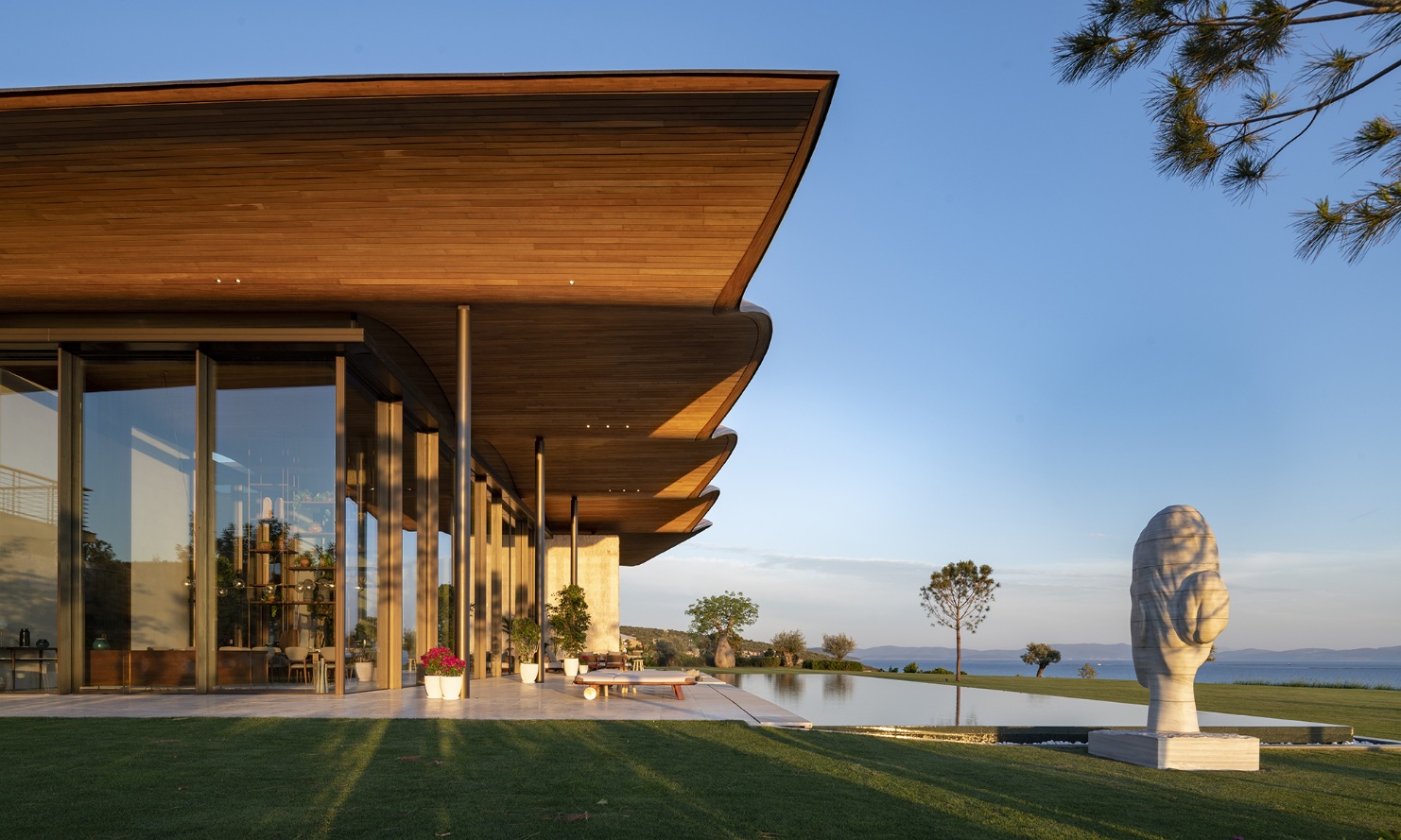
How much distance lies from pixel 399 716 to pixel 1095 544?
28481mm

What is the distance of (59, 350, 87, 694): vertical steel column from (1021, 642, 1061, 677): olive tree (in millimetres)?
28981

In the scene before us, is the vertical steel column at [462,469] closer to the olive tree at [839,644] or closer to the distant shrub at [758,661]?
the distant shrub at [758,661]

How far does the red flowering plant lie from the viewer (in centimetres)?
1166

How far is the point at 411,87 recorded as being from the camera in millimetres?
8445

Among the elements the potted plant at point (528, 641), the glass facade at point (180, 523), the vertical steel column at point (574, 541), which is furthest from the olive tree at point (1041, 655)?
the glass facade at point (180, 523)

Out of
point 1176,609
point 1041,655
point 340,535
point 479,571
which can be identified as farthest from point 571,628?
point 1041,655

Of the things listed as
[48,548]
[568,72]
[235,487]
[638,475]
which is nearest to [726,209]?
[568,72]

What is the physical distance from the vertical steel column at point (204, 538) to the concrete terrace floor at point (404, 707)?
1.35 feet

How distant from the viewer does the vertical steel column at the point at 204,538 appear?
12.0 metres

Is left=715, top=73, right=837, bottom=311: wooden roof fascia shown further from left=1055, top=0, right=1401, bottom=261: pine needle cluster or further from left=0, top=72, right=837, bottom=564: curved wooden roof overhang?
left=1055, top=0, right=1401, bottom=261: pine needle cluster

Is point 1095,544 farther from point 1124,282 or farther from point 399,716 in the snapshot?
point 399,716

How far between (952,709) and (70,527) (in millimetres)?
10875

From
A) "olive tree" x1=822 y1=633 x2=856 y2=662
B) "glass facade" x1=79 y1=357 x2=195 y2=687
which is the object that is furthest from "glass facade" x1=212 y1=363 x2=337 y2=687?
"olive tree" x1=822 y1=633 x2=856 y2=662

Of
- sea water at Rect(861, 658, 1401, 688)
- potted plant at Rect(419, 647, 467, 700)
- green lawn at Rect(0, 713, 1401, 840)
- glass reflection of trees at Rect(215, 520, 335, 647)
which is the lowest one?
sea water at Rect(861, 658, 1401, 688)
